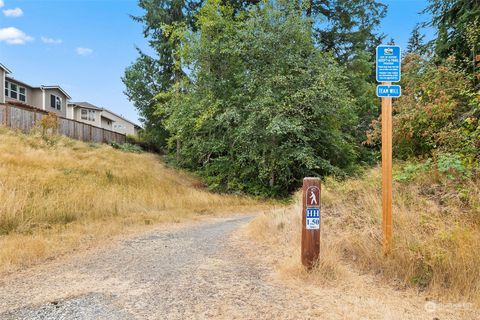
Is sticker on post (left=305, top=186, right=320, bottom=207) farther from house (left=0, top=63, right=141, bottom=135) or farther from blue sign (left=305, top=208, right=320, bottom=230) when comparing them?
house (left=0, top=63, right=141, bottom=135)

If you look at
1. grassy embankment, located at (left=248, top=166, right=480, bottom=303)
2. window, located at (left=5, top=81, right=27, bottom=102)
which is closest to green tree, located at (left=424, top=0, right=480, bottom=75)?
grassy embankment, located at (left=248, top=166, right=480, bottom=303)

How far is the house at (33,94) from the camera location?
2411 centimetres

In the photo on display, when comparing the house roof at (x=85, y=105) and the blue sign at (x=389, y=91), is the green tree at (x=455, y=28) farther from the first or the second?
the house roof at (x=85, y=105)

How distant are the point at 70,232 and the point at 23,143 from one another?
405 inches

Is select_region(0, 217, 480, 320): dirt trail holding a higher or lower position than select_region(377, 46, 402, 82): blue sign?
lower

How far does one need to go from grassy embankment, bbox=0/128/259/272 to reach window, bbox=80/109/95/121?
20.6m

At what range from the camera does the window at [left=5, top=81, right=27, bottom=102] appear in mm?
24781

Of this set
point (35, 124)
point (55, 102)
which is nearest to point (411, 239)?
point (35, 124)

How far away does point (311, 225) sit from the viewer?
355 centimetres

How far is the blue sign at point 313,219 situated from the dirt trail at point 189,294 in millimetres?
662

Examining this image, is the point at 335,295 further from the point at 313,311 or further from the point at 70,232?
the point at 70,232

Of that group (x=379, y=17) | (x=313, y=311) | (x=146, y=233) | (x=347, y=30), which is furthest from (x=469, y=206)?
(x=379, y=17)

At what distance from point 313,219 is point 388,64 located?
2142 mm

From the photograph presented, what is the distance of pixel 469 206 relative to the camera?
12.8 feet
